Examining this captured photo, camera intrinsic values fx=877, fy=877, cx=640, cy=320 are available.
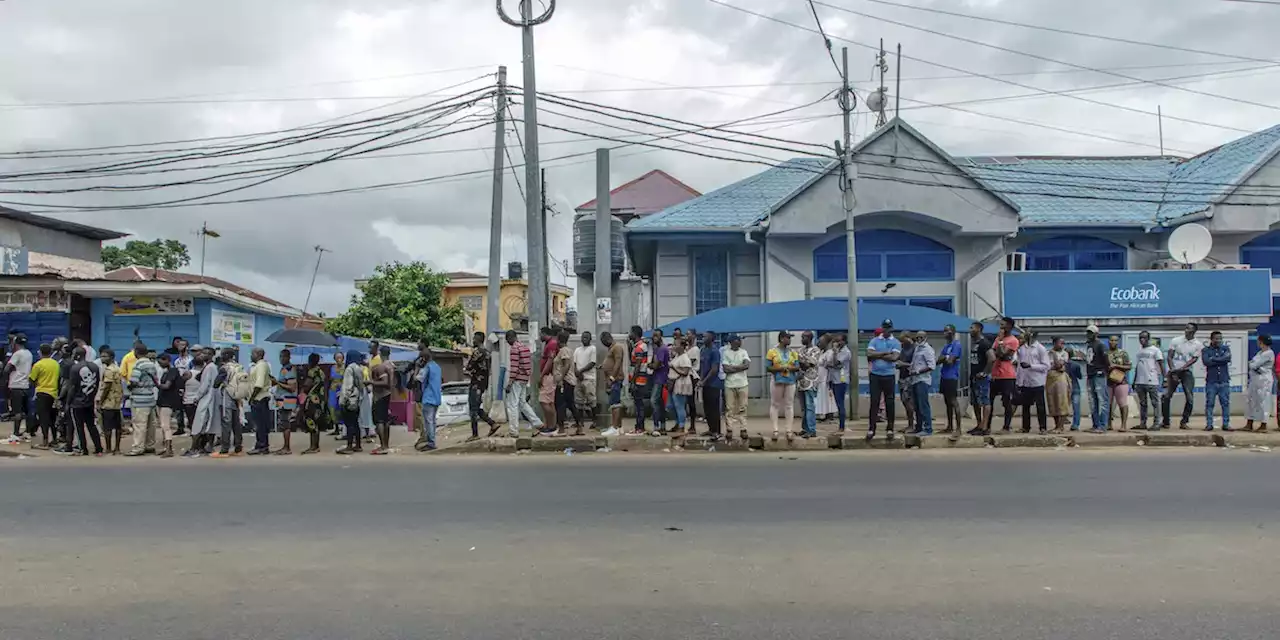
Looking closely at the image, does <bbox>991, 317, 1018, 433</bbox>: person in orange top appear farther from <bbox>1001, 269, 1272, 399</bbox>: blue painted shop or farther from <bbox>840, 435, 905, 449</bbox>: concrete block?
<bbox>1001, 269, 1272, 399</bbox>: blue painted shop

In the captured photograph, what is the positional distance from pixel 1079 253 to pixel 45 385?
20.1m

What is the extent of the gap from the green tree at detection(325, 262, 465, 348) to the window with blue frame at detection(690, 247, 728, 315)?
1960cm

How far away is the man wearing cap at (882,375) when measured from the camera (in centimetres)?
1315

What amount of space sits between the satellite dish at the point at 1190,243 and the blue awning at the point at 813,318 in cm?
496

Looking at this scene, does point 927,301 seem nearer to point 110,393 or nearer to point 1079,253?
point 1079,253

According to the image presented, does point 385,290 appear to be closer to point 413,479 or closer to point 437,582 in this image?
point 413,479

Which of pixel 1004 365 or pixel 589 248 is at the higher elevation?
pixel 589 248

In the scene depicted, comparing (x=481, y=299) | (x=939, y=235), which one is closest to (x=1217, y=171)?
(x=939, y=235)

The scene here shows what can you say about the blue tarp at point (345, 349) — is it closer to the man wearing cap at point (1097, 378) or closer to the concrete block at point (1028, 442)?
the concrete block at point (1028, 442)

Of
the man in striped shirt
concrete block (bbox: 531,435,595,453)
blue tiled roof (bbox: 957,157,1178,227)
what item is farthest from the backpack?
blue tiled roof (bbox: 957,157,1178,227)

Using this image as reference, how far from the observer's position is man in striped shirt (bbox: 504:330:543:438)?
13586mm

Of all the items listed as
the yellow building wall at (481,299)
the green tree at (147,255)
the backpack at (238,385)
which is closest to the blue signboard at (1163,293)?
the backpack at (238,385)

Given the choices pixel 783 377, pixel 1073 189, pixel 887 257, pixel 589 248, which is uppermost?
pixel 1073 189

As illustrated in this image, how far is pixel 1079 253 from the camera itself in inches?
773
